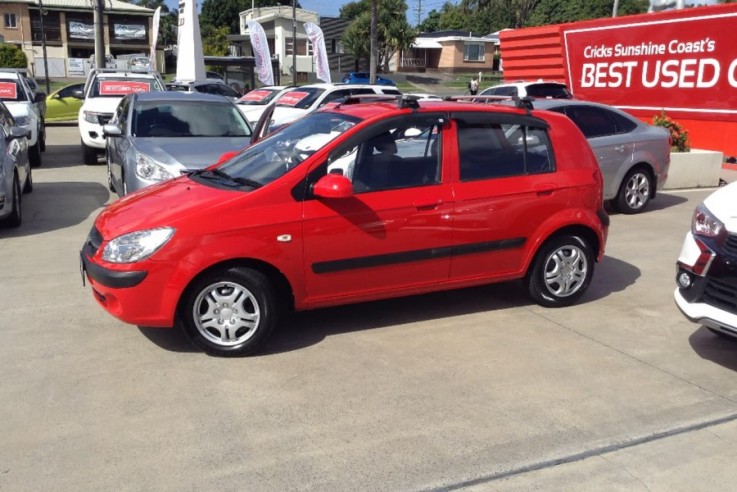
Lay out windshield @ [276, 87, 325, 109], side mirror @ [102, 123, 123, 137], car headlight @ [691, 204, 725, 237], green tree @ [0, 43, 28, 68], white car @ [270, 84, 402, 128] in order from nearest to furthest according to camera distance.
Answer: car headlight @ [691, 204, 725, 237], side mirror @ [102, 123, 123, 137], white car @ [270, 84, 402, 128], windshield @ [276, 87, 325, 109], green tree @ [0, 43, 28, 68]

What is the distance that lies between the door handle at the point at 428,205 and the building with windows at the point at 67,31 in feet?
200

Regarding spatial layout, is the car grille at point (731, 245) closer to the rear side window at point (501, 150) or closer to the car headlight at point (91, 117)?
the rear side window at point (501, 150)

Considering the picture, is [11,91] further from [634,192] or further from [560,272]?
[560,272]

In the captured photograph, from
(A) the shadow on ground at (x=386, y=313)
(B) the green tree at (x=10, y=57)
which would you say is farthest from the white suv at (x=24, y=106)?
(B) the green tree at (x=10, y=57)

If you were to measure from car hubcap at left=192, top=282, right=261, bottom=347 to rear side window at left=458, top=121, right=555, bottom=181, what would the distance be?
73.3 inches

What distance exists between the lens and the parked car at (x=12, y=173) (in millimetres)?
8086

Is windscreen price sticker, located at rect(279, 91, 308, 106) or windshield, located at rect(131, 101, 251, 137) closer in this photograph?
windshield, located at rect(131, 101, 251, 137)

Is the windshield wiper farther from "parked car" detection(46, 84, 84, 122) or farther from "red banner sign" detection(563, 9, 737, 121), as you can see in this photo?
"parked car" detection(46, 84, 84, 122)

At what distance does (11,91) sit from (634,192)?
484 inches

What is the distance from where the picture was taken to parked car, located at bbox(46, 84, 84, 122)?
71.8 ft

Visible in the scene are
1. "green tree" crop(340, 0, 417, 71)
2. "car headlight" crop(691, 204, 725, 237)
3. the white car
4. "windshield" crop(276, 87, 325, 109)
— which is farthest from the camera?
"green tree" crop(340, 0, 417, 71)

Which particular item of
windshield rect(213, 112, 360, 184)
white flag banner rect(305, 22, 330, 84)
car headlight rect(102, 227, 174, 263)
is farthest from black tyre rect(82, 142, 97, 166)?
white flag banner rect(305, 22, 330, 84)

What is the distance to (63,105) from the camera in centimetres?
2211

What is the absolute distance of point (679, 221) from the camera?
31.4 feet
